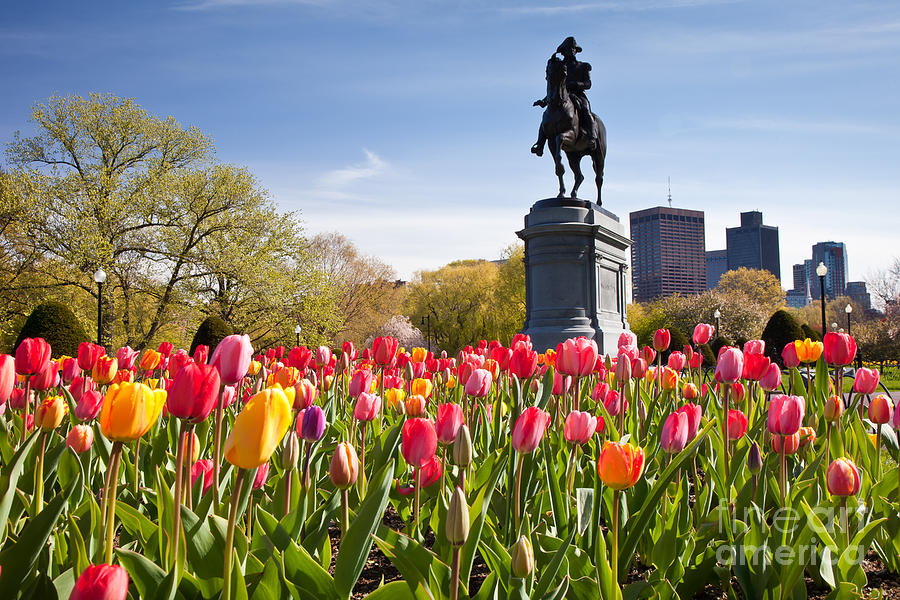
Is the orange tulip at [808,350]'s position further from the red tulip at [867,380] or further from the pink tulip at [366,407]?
the pink tulip at [366,407]

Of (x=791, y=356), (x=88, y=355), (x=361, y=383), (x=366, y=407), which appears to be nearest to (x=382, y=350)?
(x=361, y=383)

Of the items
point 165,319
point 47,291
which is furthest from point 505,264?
point 47,291

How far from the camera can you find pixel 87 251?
2195cm

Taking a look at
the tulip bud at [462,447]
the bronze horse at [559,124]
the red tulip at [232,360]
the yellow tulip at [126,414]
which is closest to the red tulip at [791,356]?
the tulip bud at [462,447]

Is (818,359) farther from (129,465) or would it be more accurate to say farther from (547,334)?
(547,334)

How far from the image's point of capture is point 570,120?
1364 centimetres

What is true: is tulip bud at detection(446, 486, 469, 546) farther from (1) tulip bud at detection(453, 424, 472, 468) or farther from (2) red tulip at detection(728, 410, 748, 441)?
(2) red tulip at detection(728, 410, 748, 441)

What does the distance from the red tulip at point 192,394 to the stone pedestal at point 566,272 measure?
11.5 meters

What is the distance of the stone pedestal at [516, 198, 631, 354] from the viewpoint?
12891mm

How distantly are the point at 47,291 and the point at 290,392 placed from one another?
25.7 m

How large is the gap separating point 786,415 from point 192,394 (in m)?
1.71

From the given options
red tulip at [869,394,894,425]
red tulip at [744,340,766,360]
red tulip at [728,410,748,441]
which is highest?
red tulip at [744,340,766,360]

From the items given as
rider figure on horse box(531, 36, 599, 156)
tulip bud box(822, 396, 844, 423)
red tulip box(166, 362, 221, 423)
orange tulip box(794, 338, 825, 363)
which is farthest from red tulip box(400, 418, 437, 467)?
rider figure on horse box(531, 36, 599, 156)

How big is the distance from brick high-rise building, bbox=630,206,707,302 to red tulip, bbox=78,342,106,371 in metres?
166
